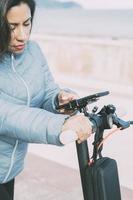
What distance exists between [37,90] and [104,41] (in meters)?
3.95

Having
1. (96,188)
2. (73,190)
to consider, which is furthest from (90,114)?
(73,190)

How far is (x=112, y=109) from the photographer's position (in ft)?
4.59

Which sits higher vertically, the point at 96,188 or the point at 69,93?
the point at 69,93

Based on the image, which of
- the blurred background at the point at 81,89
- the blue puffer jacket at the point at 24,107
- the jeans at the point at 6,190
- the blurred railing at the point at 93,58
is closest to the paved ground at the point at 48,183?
the blurred background at the point at 81,89

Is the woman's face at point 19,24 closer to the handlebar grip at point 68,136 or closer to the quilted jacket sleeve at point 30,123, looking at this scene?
the quilted jacket sleeve at point 30,123

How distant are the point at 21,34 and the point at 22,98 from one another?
22cm

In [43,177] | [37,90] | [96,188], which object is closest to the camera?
[96,188]

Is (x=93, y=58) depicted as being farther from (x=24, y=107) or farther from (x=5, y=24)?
(x=24, y=107)

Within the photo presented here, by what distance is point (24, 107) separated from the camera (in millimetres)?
1342

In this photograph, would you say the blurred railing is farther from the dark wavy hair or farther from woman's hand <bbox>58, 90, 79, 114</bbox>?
the dark wavy hair

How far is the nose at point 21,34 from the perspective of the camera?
57.3 inches

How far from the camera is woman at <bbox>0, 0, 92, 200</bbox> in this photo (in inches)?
48.9

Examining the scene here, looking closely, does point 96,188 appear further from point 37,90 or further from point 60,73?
point 60,73

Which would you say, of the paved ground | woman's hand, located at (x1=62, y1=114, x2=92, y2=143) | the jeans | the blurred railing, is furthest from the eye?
the blurred railing
